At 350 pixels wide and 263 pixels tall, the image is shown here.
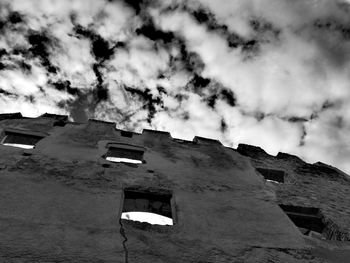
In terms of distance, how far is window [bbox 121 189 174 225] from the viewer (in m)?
6.15

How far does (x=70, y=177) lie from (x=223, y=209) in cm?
291

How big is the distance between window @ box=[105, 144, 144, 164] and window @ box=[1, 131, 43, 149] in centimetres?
183

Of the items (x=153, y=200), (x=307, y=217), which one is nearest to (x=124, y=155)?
(x=153, y=200)

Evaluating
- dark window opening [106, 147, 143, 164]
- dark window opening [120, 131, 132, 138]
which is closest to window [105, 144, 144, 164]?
dark window opening [106, 147, 143, 164]

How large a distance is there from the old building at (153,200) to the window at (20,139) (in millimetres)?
24

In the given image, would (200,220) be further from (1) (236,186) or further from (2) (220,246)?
(1) (236,186)

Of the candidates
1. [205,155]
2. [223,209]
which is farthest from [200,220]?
[205,155]

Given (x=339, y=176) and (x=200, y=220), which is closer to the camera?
(x=200, y=220)

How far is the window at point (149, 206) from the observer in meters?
6.15

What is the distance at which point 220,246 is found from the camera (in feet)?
16.4

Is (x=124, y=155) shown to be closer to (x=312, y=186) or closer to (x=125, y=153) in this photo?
(x=125, y=153)

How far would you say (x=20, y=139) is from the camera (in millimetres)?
8328

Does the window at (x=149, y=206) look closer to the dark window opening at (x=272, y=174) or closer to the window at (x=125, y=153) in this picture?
the window at (x=125, y=153)

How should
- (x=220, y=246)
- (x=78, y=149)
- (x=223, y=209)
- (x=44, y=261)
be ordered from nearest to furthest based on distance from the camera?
(x=44, y=261) → (x=220, y=246) → (x=223, y=209) → (x=78, y=149)
